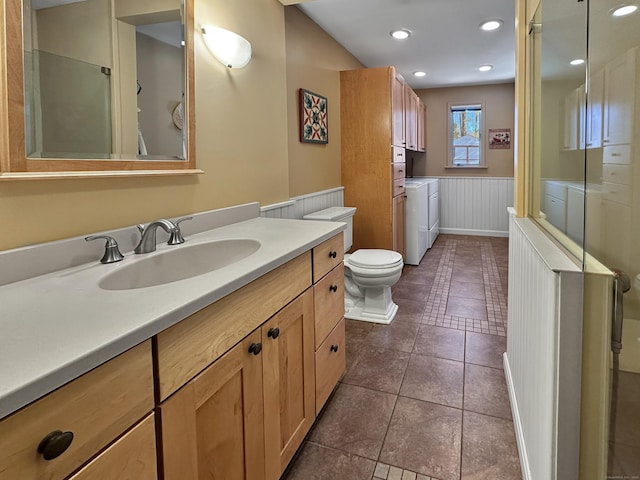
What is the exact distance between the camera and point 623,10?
3.59 ft

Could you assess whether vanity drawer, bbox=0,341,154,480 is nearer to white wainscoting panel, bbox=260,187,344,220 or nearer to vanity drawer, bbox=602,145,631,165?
vanity drawer, bbox=602,145,631,165

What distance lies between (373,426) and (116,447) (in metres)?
1.26

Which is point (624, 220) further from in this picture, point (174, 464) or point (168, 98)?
point (168, 98)

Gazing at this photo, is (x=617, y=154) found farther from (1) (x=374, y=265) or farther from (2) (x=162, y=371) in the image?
(1) (x=374, y=265)

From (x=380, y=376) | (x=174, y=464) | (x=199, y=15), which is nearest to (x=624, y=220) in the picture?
(x=174, y=464)

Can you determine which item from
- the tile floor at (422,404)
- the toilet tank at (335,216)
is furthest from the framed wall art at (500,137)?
the toilet tank at (335,216)

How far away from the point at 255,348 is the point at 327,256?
67 centimetres

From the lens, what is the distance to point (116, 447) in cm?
70

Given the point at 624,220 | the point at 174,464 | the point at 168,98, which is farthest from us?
the point at 168,98

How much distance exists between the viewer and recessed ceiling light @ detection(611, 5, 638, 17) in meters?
1.07

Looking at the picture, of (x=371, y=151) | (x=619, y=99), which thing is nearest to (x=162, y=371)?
Result: (x=619, y=99)

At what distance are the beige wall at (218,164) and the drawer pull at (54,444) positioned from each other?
0.63 metres

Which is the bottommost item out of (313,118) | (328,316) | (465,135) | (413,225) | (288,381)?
(288,381)

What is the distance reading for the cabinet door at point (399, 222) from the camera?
3.93 meters
